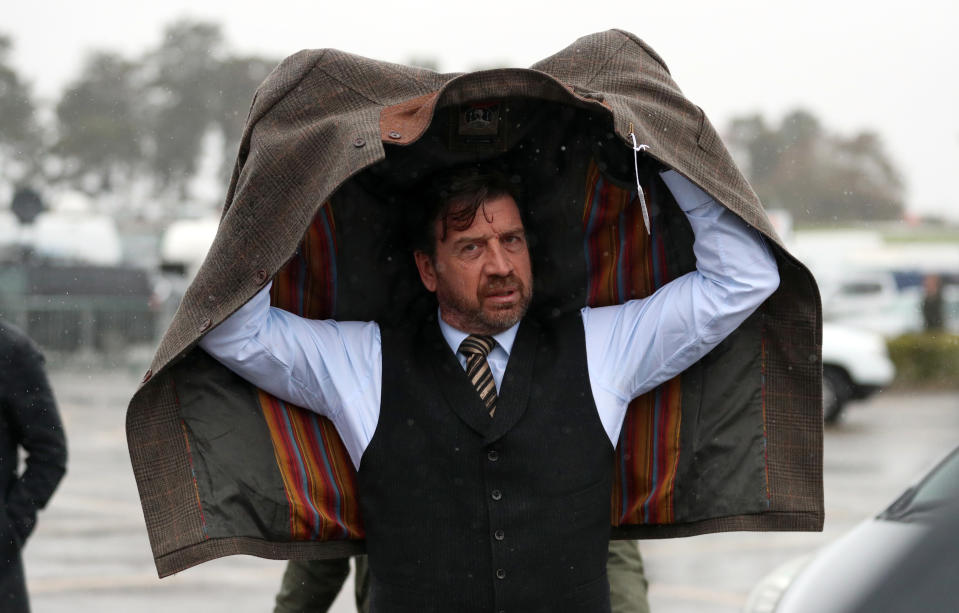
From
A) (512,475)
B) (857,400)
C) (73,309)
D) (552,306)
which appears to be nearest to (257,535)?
(512,475)

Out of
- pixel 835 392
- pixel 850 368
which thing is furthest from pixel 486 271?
pixel 835 392

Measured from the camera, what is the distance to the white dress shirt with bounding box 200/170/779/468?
9.53ft

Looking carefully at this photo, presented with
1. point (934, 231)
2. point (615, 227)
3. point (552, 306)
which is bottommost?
point (934, 231)

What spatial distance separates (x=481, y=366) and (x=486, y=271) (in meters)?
0.24

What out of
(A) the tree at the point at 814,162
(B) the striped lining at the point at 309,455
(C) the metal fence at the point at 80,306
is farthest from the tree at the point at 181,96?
(B) the striped lining at the point at 309,455

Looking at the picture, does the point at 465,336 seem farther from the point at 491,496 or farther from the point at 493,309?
the point at 491,496

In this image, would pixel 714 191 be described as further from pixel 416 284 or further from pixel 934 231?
pixel 934 231

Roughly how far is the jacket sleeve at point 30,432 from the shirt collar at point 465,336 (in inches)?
60.5

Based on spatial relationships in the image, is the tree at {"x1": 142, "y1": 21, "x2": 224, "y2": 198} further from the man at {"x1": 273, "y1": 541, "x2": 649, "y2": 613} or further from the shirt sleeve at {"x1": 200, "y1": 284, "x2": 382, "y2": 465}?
the shirt sleeve at {"x1": 200, "y1": 284, "x2": 382, "y2": 465}

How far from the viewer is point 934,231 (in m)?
52.3

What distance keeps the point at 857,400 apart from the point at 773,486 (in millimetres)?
13409

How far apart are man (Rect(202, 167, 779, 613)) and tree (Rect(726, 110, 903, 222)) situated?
3769 centimetres

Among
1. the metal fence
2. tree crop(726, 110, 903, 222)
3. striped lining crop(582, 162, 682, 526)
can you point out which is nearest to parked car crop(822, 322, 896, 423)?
the metal fence

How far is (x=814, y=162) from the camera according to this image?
44.2 m
